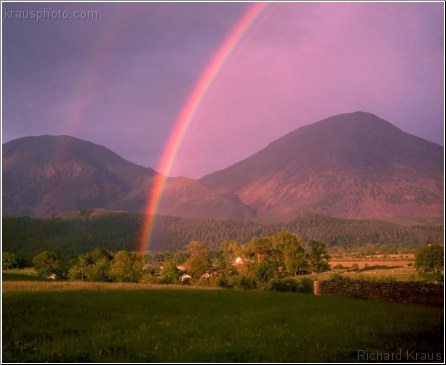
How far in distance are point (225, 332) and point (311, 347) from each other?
167 inches

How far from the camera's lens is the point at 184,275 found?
10738 centimetres

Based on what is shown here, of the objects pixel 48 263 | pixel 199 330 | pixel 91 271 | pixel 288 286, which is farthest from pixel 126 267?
pixel 199 330

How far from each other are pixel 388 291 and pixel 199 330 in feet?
72.6

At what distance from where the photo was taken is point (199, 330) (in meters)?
20.5

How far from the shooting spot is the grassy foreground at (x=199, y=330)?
54.3ft

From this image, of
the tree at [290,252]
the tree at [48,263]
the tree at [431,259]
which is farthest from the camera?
the tree at [431,259]

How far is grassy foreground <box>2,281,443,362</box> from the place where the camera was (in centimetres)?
1655

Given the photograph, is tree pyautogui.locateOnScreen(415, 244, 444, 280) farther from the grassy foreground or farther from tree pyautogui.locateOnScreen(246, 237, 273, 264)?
the grassy foreground

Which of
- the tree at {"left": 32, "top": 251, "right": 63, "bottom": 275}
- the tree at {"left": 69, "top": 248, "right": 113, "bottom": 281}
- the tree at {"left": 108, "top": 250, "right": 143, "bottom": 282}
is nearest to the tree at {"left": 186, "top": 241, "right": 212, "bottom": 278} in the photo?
the tree at {"left": 108, "top": 250, "right": 143, "bottom": 282}

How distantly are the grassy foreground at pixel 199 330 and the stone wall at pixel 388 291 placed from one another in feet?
19.4

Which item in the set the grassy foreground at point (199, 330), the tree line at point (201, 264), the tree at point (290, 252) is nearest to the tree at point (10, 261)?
the tree line at point (201, 264)

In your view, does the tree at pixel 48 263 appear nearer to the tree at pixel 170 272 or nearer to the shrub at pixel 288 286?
the tree at pixel 170 272

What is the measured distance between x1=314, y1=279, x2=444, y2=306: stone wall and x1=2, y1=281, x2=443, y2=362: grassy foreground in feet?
19.4

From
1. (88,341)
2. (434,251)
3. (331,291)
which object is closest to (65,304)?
(88,341)
